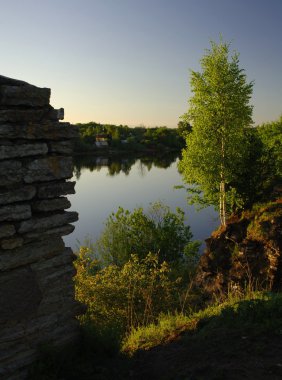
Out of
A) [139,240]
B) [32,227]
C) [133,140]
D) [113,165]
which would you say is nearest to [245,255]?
[32,227]

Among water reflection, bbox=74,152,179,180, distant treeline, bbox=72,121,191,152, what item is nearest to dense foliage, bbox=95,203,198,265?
water reflection, bbox=74,152,179,180

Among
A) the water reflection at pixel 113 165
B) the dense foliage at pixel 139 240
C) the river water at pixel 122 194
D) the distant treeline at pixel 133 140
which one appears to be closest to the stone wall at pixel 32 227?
the river water at pixel 122 194

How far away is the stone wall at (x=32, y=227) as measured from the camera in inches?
192

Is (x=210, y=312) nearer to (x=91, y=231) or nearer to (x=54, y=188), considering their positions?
(x=54, y=188)

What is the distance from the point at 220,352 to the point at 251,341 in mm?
512

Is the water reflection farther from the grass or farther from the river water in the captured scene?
the grass

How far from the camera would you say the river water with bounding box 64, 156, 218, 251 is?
34969mm

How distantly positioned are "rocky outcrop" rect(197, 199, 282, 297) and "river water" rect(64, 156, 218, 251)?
8679 mm

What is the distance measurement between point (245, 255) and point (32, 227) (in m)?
11.0

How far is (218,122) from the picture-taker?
77.6 feet

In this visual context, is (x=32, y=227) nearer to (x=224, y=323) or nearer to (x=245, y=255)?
(x=224, y=323)

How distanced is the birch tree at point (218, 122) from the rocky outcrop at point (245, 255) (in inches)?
282

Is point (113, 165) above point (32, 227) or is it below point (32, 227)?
below

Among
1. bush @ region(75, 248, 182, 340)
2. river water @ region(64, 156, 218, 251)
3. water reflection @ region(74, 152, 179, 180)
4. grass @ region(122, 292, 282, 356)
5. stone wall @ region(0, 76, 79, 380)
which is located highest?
stone wall @ region(0, 76, 79, 380)
